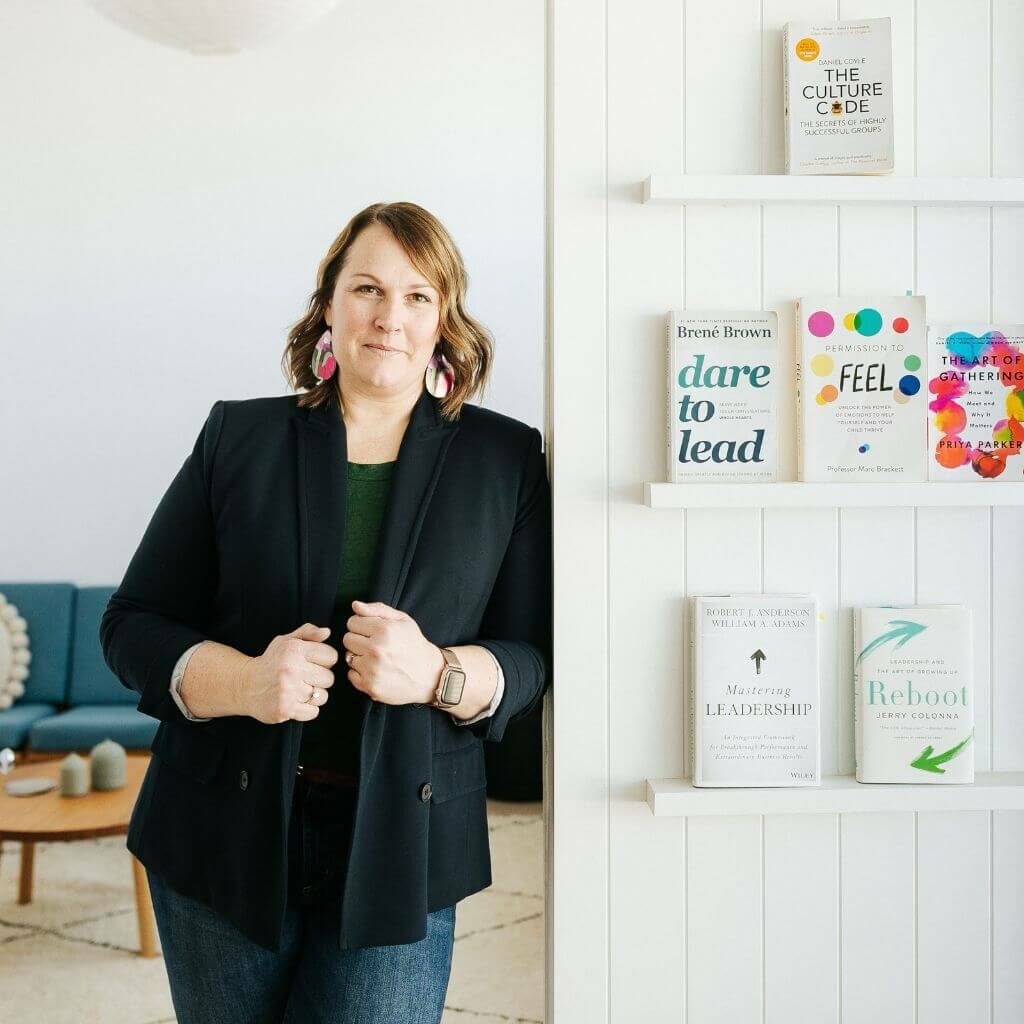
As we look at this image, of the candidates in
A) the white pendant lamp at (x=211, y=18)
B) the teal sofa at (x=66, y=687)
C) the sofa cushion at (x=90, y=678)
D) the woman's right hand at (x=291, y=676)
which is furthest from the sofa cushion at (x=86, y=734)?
the woman's right hand at (x=291, y=676)

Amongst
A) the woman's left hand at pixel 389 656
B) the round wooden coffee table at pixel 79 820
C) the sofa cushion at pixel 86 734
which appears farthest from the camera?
the sofa cushion at pixel 86 734

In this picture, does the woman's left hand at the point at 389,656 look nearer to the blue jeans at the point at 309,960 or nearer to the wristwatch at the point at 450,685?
the wristwatch at the point at 450,685

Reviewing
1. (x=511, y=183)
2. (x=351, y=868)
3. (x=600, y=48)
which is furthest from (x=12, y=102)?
(x=351, y=868)

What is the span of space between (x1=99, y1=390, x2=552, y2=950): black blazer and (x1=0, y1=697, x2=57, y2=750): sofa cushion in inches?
120

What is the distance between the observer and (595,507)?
1387 millimetres

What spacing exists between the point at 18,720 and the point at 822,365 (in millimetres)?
3772

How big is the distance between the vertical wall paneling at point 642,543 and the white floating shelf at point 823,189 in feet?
0.24

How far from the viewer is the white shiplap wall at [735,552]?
1.38m

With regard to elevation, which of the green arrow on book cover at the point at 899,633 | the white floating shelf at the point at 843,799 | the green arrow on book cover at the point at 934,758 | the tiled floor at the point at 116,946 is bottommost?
the tiled floor at the point at 116,946

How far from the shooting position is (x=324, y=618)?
133cm

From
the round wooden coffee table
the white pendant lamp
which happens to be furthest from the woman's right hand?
the round wooden coffee table

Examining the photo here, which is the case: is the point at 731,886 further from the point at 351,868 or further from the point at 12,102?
the point at 12,102

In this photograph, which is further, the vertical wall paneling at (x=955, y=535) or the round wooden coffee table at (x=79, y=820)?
the round wooden coffee table at (x=79, y=820)

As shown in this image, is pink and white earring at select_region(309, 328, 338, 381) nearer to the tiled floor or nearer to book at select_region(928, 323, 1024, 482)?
book at select_region(928, 323, 1024, 482)
